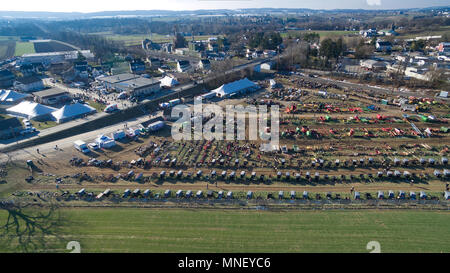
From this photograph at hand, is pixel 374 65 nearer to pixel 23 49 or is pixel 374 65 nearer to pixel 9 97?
pixel 9 97

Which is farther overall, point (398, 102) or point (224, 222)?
point (398, 102)

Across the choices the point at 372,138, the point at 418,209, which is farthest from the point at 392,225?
the point at 372,138

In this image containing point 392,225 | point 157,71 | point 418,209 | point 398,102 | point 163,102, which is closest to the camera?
point 392,225

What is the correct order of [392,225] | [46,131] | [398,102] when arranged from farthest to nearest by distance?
[398,102] → [46,131] → [392,225]

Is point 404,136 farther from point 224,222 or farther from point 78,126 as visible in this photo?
point 78,126

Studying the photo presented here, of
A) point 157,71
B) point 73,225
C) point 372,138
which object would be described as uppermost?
point 157,71

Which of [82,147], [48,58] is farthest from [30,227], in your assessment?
[48,58]

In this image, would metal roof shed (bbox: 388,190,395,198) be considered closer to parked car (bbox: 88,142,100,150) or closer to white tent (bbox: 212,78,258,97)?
white tent (bbox: 212,78,258,97)

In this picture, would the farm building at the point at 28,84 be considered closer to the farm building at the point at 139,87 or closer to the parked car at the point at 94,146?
the farm building at the point at 139,87
